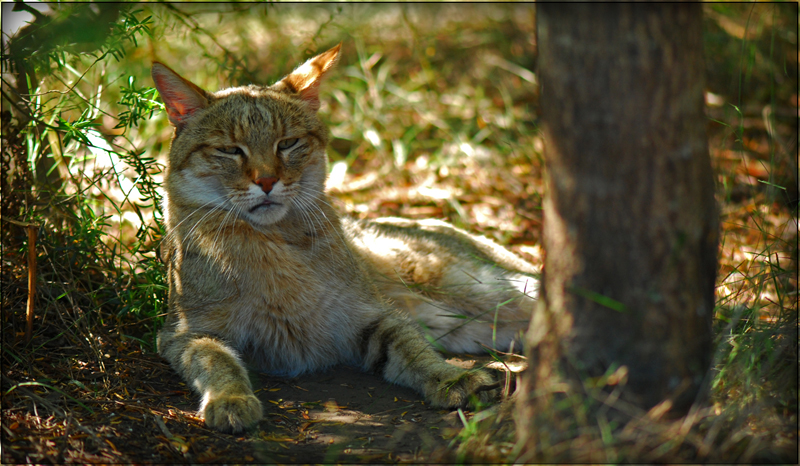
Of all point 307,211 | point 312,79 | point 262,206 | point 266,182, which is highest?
point 312,79

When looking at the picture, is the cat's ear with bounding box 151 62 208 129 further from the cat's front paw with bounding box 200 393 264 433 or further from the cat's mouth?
the cat's front paw with bounding box 200 393 264 433

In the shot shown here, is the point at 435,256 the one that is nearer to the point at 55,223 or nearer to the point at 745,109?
the point at 55,223

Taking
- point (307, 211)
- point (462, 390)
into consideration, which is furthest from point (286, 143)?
point (462, 390)

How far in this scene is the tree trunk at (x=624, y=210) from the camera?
1688mm

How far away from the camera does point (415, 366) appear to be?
2852 mm

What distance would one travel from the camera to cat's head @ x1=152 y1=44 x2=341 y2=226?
9.51 feet

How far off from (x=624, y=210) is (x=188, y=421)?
1.85 m

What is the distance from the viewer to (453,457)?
198 cm

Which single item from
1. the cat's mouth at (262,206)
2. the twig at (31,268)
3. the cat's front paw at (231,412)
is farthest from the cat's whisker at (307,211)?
the twig at (31,268)

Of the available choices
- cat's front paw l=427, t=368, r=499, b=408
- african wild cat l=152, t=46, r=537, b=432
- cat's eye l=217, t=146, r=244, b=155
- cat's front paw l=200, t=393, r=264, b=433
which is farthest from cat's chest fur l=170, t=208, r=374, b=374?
cat's front paw l=427, t=368, r=499, b=408

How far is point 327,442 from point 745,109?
5.36 m

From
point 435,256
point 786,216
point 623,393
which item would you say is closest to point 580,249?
point 623,393

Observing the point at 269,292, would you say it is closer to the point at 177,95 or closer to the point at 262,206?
the point at 262,206

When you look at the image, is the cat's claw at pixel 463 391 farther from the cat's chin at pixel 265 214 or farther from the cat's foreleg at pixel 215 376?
the cat's chin at pixel 265 214
